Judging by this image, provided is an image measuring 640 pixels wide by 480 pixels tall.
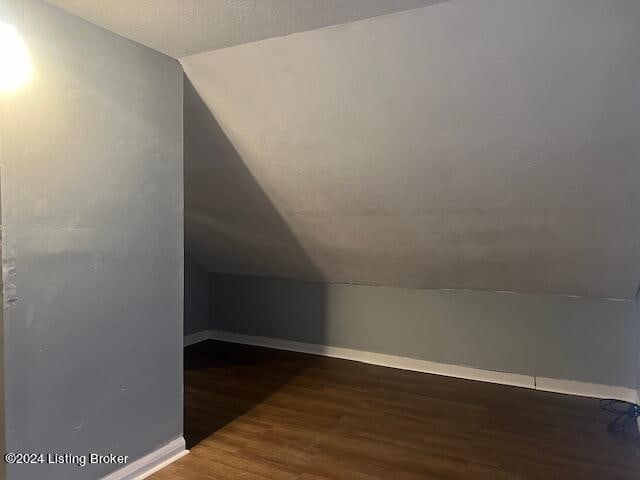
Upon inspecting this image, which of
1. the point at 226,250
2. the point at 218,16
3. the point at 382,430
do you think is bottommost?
the point at 382,430

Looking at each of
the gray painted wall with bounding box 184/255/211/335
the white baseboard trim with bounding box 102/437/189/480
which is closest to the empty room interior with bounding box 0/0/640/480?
the white baseboard trim with bounding box 102/437/189/480

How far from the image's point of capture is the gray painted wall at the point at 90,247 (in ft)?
6.60

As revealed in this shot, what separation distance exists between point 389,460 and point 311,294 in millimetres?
2265

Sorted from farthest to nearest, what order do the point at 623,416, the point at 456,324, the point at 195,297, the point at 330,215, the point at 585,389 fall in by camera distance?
the point at 195,297
the point at 456,324
the point at 585,389
the point at 330,215
the point at 623,416

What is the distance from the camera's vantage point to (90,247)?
227 cm

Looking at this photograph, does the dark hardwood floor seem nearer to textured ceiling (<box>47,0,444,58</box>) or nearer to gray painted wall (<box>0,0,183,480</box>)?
gray painted wall (<box>0,0,183,480</box>)

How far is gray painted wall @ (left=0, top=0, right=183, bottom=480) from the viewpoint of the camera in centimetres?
201

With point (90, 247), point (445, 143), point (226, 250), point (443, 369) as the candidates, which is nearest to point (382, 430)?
point (443, 369)

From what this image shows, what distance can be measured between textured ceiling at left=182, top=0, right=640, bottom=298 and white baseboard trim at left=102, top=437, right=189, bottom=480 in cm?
164

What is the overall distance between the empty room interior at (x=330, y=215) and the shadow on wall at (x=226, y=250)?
0.03m

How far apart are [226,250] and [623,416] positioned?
3.25 metres

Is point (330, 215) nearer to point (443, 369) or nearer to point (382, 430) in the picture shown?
point (382, 430)

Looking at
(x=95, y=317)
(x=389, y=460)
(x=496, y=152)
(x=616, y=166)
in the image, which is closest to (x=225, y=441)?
(x=389, y=460)

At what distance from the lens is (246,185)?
3.50 m
